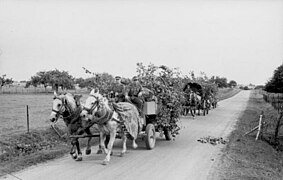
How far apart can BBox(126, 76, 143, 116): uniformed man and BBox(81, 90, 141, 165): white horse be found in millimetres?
488

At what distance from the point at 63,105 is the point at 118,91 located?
2728 millimetres

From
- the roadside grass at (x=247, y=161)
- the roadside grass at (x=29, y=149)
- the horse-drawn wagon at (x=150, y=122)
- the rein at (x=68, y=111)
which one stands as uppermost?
the rein at (x=68, y=111)

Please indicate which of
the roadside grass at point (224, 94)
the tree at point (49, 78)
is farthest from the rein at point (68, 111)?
the tree at point (49, 78)

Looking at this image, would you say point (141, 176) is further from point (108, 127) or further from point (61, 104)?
point (61, 104)

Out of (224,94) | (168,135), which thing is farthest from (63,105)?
(224,94)

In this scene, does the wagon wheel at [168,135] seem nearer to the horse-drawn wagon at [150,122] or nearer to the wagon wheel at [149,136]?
the horse-drawn wagon at [150,122]

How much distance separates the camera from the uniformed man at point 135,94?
905cm

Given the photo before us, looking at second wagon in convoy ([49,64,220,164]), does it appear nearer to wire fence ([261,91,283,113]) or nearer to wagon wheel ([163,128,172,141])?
wagon wheel ([163,128,172,141])

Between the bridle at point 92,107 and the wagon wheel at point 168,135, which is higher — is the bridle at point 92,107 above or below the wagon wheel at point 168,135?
A: above

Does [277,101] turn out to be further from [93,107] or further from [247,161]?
[93,107]

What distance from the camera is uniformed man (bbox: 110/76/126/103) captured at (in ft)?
29.8

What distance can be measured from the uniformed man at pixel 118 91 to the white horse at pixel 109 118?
596 millimetres

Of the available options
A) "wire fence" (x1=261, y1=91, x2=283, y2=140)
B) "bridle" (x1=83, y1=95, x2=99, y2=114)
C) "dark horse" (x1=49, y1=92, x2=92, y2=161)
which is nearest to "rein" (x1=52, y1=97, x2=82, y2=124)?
"dark horse" (x1=49, y1=92, x2=92, y2=161)

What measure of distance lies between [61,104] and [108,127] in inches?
54.6
